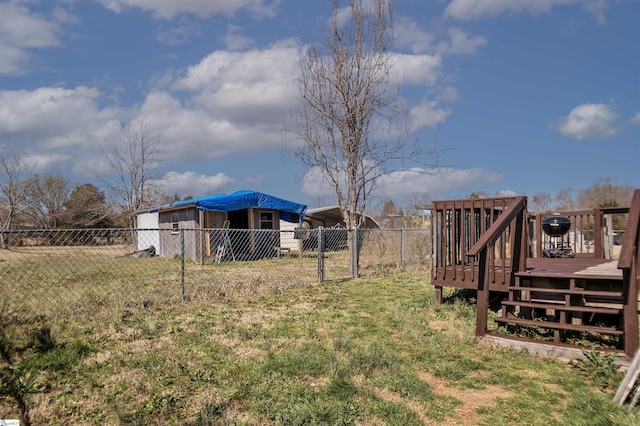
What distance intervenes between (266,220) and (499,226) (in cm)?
1402

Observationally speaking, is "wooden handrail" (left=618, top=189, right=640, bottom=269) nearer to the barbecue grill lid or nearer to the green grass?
the green grass

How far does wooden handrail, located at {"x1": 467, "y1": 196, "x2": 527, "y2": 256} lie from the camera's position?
15.6 feet

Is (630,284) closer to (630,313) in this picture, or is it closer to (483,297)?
(630,313)

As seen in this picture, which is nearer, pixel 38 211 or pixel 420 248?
pixel 420 248

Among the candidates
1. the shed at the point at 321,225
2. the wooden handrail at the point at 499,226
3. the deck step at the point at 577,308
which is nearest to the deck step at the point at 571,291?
the deck step at the point at 577,308

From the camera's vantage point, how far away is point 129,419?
2.89 m

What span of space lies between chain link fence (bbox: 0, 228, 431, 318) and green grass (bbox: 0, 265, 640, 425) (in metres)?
0.63

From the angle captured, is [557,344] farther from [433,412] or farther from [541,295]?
[433,412]

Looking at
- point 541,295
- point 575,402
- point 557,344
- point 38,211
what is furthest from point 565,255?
point 38,211

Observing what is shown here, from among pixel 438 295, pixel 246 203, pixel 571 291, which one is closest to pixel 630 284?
pixel 571 291

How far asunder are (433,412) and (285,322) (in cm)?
295

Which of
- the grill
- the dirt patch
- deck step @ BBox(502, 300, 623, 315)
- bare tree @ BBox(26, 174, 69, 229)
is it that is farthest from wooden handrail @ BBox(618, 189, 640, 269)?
bare tree @ BBox(26, 174, 69, 229)

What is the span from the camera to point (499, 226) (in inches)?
193

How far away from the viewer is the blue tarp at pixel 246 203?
15.3 metres
